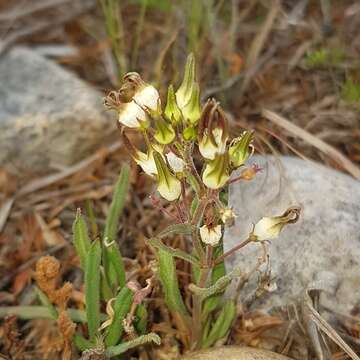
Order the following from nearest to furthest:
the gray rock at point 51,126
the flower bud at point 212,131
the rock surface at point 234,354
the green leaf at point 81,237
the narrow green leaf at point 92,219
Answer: the flower bud at point 212,131 → the rock surface at point 234,354 → the green leaf at point 81,237 → the narrow green leaf at point 92,219 → the gray rock at point 51,126

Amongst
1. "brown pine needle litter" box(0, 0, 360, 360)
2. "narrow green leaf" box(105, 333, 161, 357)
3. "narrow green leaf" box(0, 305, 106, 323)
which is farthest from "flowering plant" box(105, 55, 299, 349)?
"narrow green leaf" box(0, 305, 106, 323)

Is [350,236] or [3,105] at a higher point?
[3,105]

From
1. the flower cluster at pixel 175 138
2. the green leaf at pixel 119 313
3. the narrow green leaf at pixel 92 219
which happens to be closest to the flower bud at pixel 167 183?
the flower cluster at pixel 175 138

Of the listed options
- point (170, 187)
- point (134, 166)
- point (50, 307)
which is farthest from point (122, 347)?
point (134, 166)

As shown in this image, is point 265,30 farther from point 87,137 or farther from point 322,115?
point 87,137

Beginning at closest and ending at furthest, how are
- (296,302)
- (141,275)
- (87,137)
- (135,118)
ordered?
(135,118), (296,302), (141,275), (87,137)

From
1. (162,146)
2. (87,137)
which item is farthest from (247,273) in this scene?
(87,137)

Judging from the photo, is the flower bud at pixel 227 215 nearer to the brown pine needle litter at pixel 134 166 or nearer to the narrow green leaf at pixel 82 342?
the brown pine needle litter at pixel 134 166
